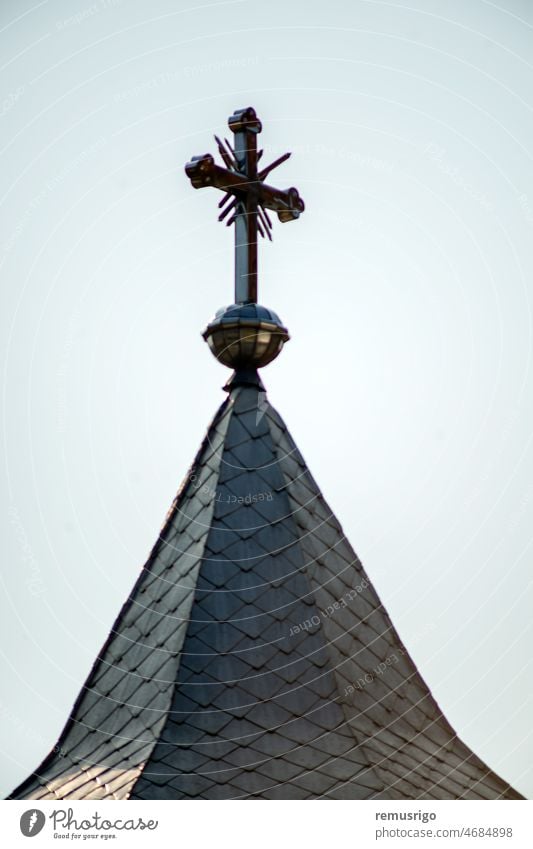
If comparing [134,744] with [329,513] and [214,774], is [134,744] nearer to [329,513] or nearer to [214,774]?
[214,774]

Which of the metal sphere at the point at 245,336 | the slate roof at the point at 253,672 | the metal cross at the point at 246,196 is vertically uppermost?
the metal cross at the point at 246,196

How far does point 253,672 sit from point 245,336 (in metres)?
3.71

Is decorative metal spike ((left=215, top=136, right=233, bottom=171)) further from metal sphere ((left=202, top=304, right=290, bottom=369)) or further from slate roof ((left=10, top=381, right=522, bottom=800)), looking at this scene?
A: slate roof ((left=10, top=381, right=522, bottom=800))

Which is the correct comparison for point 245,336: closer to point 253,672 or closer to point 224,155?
point 224,155

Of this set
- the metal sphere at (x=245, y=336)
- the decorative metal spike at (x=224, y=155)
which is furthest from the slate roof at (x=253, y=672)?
the decorative metal spike at (x=224, y=155)

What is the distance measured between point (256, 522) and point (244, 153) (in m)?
3.95

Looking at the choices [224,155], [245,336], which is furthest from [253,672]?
[224,155]

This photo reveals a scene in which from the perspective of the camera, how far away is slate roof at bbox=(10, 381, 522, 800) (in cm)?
1897

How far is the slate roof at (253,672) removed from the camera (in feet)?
62.2

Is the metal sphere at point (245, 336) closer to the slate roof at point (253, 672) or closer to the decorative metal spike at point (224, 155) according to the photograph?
the slate roof at point (253, 672)

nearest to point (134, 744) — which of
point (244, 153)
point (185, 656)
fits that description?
point (185, 656)

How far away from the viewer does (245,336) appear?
2189 centimetres

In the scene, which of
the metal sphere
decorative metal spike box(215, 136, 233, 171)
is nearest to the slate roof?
the metal sphere

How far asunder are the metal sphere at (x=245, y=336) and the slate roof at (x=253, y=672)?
347 mm
